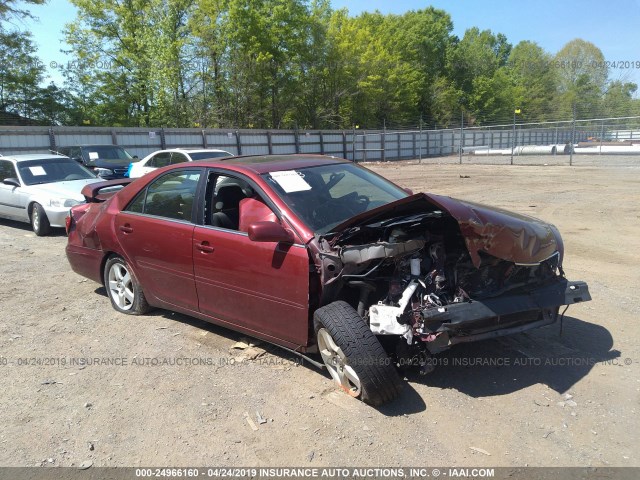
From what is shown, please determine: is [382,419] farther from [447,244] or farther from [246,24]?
[246,24]

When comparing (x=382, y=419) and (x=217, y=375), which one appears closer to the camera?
(x=382, y=419)

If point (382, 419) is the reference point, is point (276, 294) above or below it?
above

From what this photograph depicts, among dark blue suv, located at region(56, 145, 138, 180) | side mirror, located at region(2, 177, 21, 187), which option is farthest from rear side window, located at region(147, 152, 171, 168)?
side mirror, located at region(2, 177, 21, 187)

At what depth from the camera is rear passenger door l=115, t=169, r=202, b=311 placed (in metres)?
4.36

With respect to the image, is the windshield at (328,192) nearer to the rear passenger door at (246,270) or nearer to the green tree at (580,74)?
the rear passenger door at (246,270)

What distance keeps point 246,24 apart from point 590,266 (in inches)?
1368

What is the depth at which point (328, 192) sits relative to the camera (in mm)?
4156

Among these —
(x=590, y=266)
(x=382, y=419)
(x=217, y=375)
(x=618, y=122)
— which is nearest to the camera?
(x=382, y=419)

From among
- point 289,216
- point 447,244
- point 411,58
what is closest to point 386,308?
point 447,244

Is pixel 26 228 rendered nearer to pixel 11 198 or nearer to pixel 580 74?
pixel 11 198

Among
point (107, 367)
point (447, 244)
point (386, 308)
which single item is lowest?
point (107, 367)

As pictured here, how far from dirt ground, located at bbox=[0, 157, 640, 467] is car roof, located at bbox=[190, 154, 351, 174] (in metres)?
1.56

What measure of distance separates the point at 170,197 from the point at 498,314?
119 inches

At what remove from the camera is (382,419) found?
3.22 m
